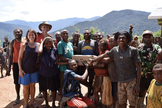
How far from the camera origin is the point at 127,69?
3.04 m

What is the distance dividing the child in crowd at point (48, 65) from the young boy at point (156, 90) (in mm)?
2215

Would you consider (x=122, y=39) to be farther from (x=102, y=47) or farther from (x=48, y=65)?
(x=48, y=65)

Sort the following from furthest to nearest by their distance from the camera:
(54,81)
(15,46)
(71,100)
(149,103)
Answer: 1. (15,46)
2. (54,81)
3. (71,100)
4. (149,103)

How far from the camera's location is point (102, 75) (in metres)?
3.52

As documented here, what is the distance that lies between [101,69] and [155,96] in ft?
4.26

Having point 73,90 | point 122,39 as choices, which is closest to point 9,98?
point 73,90

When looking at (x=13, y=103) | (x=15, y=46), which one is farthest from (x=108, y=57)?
(x=13, y=103)

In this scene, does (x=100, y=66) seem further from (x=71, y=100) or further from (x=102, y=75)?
(x=71, y=100)

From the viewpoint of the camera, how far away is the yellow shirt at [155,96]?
8.32ft

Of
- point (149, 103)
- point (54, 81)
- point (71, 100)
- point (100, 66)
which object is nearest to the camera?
point (149, 103)

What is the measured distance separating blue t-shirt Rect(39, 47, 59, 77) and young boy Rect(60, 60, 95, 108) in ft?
2.24

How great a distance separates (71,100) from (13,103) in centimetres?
272

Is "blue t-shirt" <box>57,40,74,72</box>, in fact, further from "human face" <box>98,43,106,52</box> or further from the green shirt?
the green shirt

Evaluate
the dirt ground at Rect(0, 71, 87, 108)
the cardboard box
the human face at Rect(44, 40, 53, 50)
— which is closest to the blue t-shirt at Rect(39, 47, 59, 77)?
the human face at Rect(44, 40, 53, 50)
